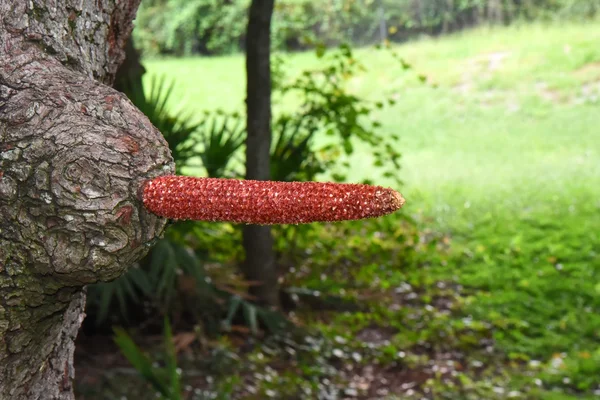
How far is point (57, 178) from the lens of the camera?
1.03m

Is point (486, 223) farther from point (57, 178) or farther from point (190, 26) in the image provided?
point (190, 26)

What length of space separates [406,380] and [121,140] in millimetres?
3955

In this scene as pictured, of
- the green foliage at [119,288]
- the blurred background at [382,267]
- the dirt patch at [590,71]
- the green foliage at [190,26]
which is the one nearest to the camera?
the green foliage at [119,288]

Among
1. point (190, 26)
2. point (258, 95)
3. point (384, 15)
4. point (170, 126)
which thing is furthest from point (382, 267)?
point (190, 26)

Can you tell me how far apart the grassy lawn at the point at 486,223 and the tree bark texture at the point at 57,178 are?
3.58 metres

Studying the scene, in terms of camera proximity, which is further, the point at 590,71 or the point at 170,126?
the point at 590,71

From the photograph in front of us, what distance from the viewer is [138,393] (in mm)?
3791

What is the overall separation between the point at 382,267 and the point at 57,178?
577 centimetres

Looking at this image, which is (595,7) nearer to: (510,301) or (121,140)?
(510,301)

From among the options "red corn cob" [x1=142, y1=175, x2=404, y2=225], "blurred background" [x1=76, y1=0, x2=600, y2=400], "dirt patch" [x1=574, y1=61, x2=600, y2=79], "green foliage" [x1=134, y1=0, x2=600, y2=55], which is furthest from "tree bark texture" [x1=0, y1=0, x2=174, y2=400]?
"green foliage" [x1=134, y1=0, x2=600, y2=55]

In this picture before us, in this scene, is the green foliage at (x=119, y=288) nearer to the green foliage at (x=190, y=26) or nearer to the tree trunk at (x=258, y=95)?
the tree trunk at (x=258, y=95)

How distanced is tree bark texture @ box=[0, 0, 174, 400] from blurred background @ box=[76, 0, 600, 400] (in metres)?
1.46

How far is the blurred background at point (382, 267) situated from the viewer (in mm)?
4211

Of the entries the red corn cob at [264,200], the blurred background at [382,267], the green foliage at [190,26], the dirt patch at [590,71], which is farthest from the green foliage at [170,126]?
the green foliage at [190,26]
